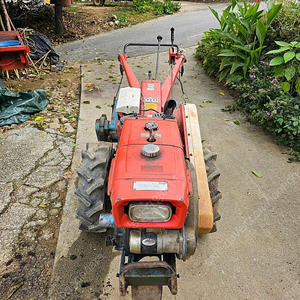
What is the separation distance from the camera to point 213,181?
9.87ft

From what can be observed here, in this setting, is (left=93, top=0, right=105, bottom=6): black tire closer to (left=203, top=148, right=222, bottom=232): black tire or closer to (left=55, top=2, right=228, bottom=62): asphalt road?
(left=55, top=2, right=228, bottom=62): asphalt road

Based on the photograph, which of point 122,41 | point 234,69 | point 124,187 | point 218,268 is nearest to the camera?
point 124,187

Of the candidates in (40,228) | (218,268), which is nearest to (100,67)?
(40,228)

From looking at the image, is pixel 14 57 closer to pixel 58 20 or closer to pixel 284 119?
pixel 58 20

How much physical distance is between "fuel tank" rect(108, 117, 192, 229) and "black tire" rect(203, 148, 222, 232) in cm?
80

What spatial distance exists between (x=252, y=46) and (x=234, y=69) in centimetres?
76

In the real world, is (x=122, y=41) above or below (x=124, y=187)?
below

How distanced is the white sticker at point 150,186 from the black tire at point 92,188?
0.84 m

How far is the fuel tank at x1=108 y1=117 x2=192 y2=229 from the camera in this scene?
1867 mm

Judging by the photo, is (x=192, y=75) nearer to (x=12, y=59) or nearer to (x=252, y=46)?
(x=252, y=46)

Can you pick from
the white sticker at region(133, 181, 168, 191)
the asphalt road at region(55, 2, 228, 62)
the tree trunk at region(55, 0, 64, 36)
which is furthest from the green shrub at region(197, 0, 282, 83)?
the tree trunk at region(55, 0, 64, 36)

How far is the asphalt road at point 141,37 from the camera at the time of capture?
30.9 feet

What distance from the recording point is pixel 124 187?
1.91 meters

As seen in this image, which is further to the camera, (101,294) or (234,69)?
(234,69)
